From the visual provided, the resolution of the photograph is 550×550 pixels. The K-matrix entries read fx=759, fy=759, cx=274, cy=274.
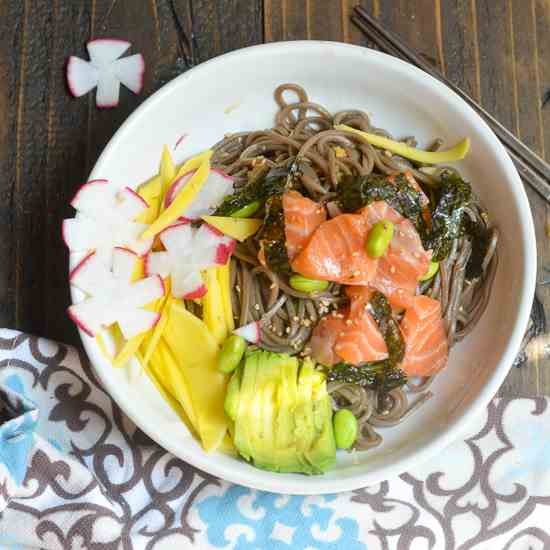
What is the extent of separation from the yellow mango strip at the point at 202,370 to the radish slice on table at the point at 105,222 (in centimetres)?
32

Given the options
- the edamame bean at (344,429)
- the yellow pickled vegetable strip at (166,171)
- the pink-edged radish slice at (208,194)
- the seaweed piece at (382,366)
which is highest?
the yellow pickled vegetable strip at (166,171)

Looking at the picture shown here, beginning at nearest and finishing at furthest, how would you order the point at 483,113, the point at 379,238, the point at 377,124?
the point at 379,238 < the point at 377,124 < the point at 483,113

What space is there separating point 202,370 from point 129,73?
152cm

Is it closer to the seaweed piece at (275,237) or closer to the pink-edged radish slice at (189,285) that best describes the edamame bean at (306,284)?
the seaweed piece at (275,237)

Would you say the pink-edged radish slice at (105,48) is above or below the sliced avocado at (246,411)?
above

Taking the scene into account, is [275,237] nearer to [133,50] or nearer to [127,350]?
[127,350]

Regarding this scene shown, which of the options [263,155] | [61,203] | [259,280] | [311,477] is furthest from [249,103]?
[311,477]

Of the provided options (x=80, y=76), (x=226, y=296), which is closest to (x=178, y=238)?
(x=226, y=296)

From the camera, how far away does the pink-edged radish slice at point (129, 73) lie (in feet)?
11.8

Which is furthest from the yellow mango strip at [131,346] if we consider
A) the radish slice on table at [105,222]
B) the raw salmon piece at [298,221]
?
the raw salmon piece at [298,221]

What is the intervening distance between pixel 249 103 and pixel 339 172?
523 mm

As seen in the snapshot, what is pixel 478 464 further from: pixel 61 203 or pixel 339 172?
pixel 61 203

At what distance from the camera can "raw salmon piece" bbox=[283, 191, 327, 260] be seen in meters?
2.88

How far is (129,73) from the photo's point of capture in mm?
3613
